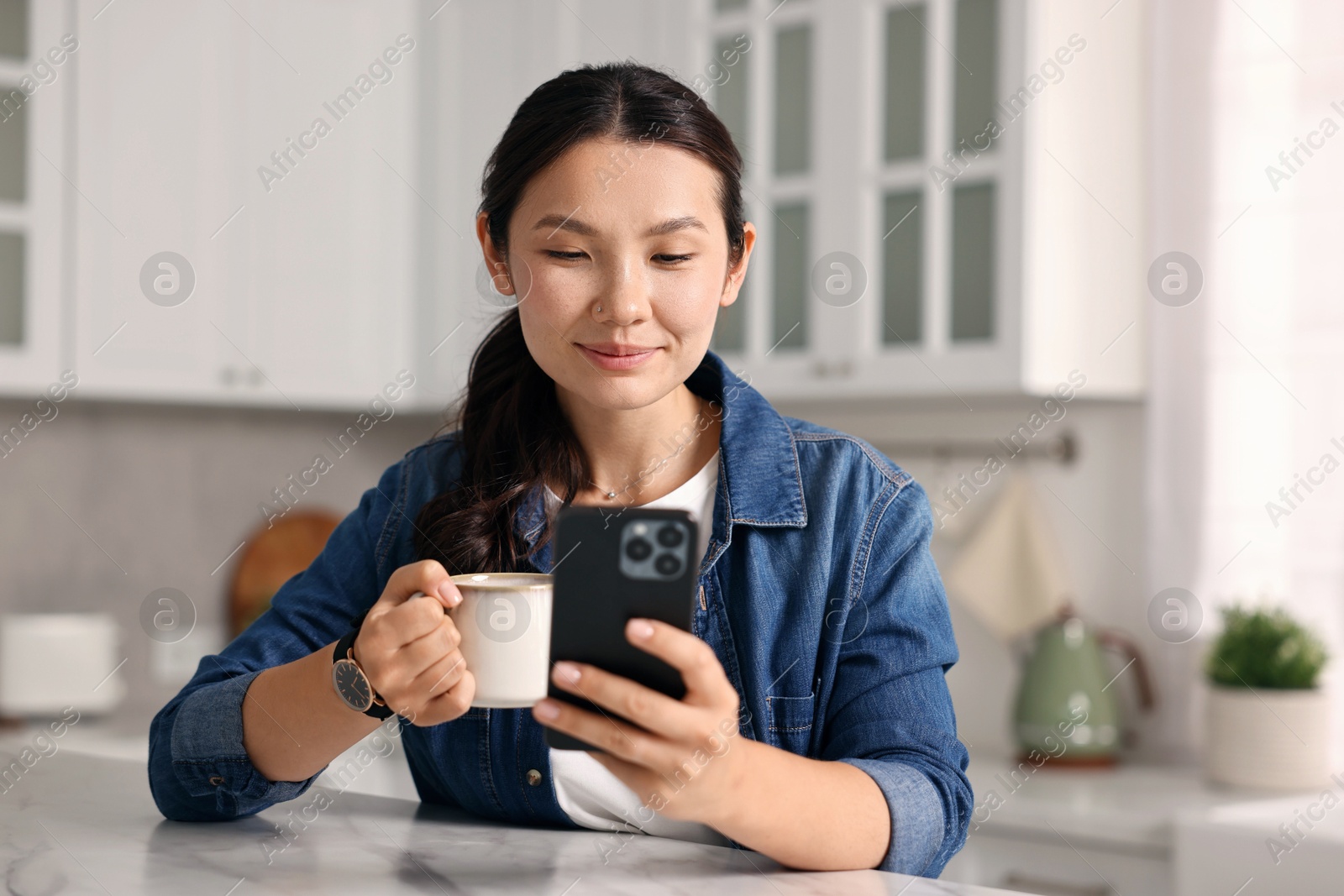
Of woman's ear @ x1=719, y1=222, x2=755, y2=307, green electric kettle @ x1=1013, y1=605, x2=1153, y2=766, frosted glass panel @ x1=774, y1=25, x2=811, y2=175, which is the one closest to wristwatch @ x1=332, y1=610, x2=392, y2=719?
woman's ear @ x1=719, y1=222, x2=755, y2=307

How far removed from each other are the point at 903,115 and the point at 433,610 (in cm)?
183

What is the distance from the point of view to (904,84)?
7.70 feet

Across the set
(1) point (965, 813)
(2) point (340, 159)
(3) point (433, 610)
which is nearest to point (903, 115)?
(2) point (340, 159)

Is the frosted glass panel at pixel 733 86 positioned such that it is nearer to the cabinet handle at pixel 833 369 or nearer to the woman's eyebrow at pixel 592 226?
the cabinet handle at pixel 833 369

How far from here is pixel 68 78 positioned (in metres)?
2.47

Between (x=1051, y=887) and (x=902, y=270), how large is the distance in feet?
3.54

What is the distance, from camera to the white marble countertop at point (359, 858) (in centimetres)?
74

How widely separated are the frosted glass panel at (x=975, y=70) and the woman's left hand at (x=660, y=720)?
1.76 metres

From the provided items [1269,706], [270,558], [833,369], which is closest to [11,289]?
[270,558]

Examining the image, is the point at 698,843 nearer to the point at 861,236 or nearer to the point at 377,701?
the point at 377,701

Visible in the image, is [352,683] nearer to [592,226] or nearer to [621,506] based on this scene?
[621,506]

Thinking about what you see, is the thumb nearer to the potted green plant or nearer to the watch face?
the watch face

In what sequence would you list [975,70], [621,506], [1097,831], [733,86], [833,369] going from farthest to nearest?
[733,86] → [833,369] → [975,70] → [1097,831] → [621,506]

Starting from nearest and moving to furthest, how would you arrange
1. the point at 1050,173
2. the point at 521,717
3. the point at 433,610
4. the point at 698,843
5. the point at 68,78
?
the point at 433,610
the point at 698,843
the point at 521,717
the point at 1050,173
the point at 68,78
